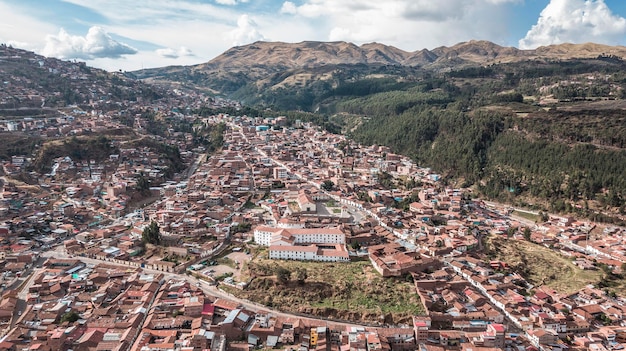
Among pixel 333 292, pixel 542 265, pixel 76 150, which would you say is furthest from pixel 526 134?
pixel 76 150

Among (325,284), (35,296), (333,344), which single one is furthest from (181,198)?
(333,344)

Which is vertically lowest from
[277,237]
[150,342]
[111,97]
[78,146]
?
[150,342]

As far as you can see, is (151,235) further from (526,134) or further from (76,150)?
(526,134)

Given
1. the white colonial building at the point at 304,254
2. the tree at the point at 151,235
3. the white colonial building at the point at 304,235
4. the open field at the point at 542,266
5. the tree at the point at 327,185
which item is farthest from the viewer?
the tree at the point at 327,185

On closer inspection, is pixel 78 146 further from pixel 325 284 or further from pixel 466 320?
pixel 466 320

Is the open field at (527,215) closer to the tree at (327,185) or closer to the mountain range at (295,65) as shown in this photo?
the tree at (327,185)

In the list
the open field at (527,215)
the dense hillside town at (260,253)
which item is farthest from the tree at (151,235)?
the open field at (527,215)

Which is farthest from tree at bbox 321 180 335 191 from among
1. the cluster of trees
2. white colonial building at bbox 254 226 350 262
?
the cluster of trees
